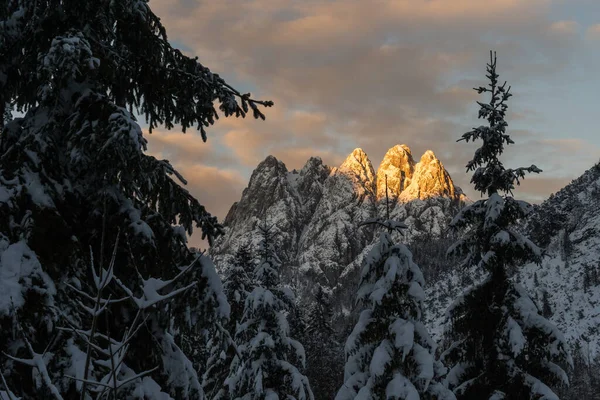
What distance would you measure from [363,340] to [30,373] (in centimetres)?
996

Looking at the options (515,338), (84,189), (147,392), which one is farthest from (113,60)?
(515,338)

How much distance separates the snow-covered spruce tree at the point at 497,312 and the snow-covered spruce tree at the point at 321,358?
30.2 meters

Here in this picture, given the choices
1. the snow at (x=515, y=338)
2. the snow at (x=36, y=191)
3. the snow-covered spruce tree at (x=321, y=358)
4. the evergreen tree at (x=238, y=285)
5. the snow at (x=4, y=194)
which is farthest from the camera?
the snow-covered spruce tree at (x=321, y=358)

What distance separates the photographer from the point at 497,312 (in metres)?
13.8

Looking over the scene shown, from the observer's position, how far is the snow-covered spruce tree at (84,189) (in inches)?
179

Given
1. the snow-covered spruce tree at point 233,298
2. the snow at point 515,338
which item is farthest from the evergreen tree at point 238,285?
the snow at point 515,338

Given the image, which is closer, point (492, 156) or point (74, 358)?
point (74, 358)

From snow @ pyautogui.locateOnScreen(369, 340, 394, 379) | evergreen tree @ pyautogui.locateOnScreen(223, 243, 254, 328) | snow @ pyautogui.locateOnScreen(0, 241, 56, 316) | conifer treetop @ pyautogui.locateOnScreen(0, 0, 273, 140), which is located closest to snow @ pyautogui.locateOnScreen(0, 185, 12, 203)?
snow @ pyautogui.locateOnScreen(0, 241, 56, 316)

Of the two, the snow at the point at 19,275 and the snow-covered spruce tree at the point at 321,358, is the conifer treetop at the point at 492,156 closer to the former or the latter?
the snow at the point at 19,275

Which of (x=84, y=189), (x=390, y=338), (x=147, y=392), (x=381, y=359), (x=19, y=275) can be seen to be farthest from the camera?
(x=390, y=338)

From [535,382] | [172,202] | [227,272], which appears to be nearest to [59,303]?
[172,202]

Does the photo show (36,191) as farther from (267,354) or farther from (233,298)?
(233,298)

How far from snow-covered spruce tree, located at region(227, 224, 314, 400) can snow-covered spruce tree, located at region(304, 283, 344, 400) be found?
87.8 feet

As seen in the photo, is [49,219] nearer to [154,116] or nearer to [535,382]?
[154,116]
